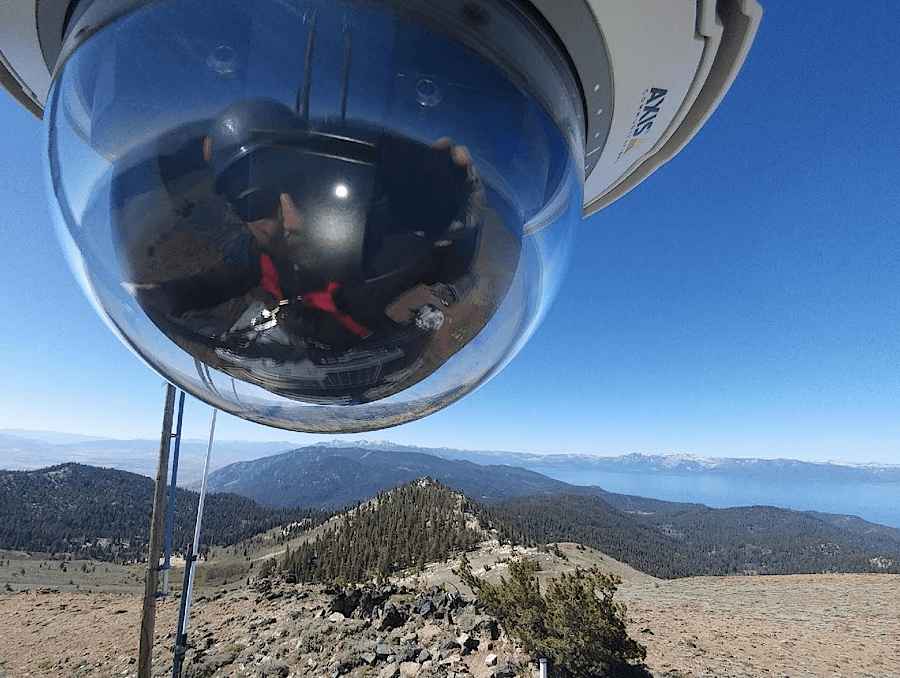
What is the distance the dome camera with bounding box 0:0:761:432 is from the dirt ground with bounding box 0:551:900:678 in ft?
37.3

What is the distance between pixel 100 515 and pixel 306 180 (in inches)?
3155

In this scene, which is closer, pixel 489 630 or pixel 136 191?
pixel 136 191

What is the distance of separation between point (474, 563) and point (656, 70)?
23349 millimetres

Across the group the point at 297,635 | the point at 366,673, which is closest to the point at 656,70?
the point at 366,673

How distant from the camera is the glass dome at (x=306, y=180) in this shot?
71cm

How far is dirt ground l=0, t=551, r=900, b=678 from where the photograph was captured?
11.3m

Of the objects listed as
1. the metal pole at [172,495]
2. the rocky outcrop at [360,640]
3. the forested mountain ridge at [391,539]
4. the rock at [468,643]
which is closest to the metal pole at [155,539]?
the metal pole at [172,495]

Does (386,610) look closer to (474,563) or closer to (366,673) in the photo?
(366,673)

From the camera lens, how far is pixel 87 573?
105ft

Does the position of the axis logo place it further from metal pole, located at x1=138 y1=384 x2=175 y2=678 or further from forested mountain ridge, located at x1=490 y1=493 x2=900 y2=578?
forested mountain ridge, located at x1=490 y1=493 x2=900 y2=578

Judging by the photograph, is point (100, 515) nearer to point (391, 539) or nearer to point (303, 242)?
point (391, 539)

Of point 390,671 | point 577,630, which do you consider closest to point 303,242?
point 577,630

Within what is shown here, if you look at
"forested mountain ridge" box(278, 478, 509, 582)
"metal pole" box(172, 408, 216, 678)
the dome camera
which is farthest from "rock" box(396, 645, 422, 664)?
the dome camera

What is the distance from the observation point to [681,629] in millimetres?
13742
